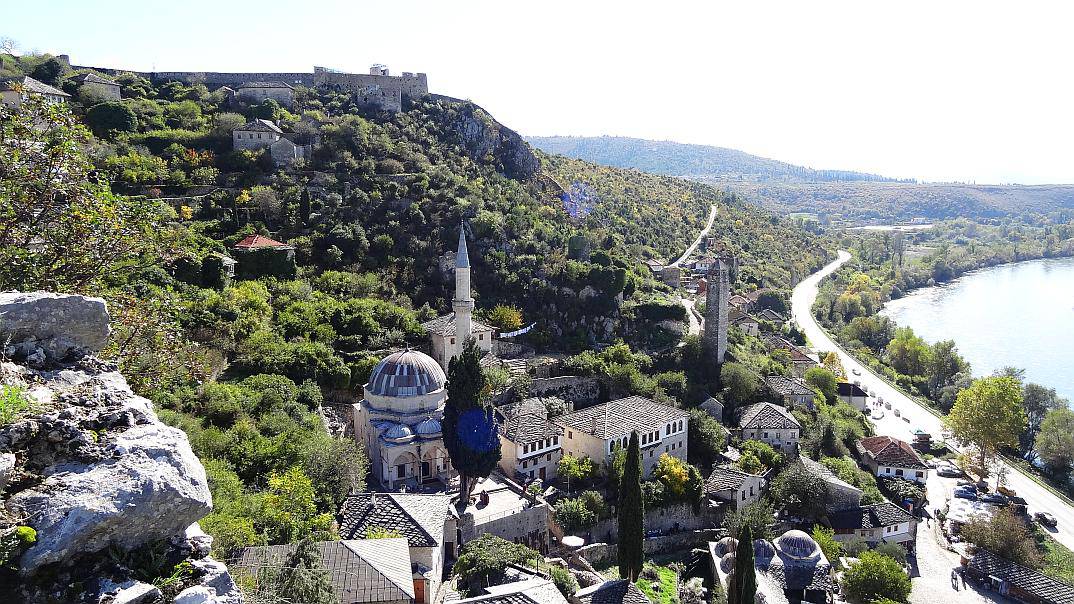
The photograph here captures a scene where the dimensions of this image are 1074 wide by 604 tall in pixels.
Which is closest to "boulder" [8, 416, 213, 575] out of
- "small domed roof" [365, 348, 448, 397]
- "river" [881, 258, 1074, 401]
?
"small domed roof" [365, 348, 448, 397]

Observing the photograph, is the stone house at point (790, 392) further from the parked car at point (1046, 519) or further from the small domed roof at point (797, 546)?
the small domed roof at point (797, 546)

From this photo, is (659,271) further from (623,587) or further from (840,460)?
(623,587)

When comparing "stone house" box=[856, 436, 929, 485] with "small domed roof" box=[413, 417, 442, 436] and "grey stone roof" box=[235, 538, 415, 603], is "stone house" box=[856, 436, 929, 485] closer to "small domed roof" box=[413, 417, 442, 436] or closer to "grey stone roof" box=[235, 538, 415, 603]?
"small domed roof" box=[413, 417, 442, 436]

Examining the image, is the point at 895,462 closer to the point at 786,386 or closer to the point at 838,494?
the point at 786,386

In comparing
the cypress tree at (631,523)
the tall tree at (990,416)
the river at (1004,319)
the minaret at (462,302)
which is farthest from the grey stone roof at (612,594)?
the river at (1004,319)

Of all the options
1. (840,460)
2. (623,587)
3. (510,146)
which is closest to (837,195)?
(510,146)

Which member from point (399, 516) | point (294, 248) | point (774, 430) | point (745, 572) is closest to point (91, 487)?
point (399, 516)
